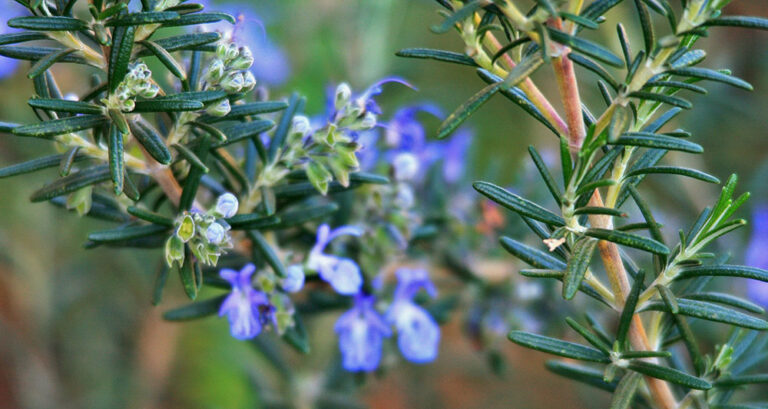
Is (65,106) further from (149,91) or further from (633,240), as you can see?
(633,240)

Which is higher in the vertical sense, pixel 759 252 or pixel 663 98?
pixel 663 98

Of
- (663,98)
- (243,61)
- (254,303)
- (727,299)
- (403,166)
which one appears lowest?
(254,303)

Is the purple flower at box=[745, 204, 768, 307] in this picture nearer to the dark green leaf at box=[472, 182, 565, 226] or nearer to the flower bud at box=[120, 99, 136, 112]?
the dark green leaf at box=[472, 182, 565, 226]

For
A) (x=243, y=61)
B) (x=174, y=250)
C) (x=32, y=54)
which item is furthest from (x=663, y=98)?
(x=32, y=54)

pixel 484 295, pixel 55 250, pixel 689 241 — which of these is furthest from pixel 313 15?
pixel 689 241

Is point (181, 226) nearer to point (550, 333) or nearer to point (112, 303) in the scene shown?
point (550, 333)

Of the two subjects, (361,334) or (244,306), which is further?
(361,334)

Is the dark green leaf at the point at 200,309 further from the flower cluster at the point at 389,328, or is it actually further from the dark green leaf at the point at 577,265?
the dark green leaf at the point at 577,265
